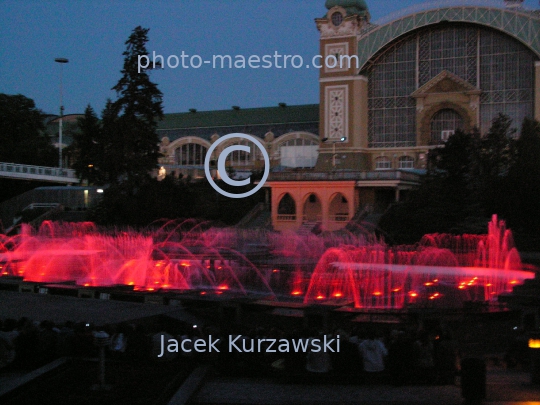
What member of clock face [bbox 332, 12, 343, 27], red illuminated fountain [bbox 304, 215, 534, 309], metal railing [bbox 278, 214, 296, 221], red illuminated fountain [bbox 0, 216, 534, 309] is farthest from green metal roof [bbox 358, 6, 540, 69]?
red illuminated fountain [bbox 304, 215, 534, 309]

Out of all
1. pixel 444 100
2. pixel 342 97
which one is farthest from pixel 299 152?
pixel 444 100

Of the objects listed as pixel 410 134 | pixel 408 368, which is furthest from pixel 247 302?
pixel 410 134

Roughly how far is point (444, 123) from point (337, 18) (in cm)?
923

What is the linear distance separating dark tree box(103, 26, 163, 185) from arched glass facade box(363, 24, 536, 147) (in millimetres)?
13905

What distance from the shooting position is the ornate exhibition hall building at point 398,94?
1545 inches

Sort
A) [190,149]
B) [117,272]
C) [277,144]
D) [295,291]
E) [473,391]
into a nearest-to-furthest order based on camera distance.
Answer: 1. [473,391]
2. [295,291]
3. [117,272]
4. [277,144]
5. [190,149]

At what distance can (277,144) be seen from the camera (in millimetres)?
51906

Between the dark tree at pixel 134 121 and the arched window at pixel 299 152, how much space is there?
1364 cm

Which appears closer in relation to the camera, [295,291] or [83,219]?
[295,291]

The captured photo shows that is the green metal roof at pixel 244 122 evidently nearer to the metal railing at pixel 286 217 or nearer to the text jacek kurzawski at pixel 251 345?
the metal railing at pixel 286 217

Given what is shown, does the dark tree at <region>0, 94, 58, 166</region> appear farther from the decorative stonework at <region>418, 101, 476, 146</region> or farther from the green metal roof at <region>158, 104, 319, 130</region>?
the decorative stonework at <region>418, 101, 476, 146</region>

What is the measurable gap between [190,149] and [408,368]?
4670 cm

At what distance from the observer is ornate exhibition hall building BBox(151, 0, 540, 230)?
39250 millimetres

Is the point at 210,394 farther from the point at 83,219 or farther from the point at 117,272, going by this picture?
the point at 83,219
